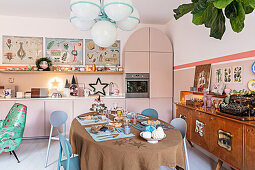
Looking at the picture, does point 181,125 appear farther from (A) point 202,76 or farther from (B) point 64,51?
(B) point 64,51

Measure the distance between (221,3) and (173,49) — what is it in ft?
13.1

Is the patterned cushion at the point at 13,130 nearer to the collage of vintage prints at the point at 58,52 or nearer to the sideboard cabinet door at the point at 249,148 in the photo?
the collage of vintage prints at the point at 58,52

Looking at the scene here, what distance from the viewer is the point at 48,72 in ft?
13.9

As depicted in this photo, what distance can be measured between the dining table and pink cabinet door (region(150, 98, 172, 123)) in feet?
8.44

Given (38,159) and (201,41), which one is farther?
(201,41)

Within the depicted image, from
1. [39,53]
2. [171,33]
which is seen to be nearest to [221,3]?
[171,33]

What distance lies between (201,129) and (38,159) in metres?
2.70

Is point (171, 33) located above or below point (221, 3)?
above

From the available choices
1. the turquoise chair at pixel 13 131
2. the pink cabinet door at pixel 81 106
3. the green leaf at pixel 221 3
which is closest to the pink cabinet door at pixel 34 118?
the pink cabinet door at pixel 81 106

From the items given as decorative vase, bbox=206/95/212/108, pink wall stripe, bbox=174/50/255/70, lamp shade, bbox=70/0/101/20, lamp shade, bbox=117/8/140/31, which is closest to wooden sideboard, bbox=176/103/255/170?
decorative vase, bbox=206/95/212/108

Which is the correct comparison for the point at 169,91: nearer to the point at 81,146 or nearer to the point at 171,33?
the point at 171,33

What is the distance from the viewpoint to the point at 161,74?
428cm

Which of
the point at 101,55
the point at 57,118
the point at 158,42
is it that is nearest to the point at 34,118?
the point at 57,118

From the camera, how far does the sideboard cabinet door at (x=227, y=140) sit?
187cm
